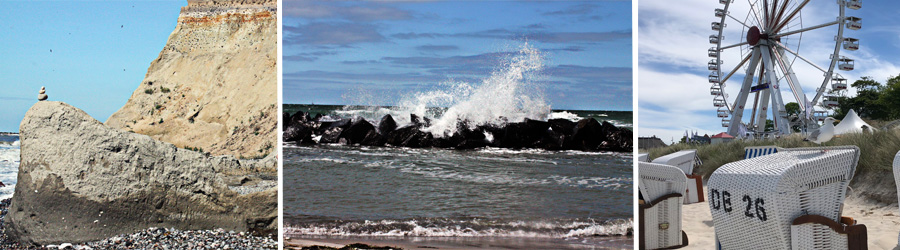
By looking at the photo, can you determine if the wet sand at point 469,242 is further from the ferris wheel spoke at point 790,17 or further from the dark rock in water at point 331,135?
the ferris wheel spoke at point 790,17

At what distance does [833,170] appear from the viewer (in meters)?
1.84

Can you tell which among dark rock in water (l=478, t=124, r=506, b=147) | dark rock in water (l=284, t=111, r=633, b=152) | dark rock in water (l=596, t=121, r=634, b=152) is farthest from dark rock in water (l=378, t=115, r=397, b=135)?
dark rock in water (l=596, t=121, r=634, b=152)

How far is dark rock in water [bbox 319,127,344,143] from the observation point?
205 inches

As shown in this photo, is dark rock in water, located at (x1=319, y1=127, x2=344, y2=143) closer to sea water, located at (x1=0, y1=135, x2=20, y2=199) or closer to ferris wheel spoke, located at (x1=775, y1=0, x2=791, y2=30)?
sea water, located at (x1=0, y1=135, x2=20, y2=199)

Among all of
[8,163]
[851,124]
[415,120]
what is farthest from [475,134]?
[851,124]

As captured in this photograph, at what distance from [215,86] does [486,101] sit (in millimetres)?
2675

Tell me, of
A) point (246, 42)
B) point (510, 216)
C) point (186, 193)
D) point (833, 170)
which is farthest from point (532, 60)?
point (833, 170)

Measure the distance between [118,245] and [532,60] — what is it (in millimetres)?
3575

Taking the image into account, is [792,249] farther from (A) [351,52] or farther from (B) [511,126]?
(B) [511,126]

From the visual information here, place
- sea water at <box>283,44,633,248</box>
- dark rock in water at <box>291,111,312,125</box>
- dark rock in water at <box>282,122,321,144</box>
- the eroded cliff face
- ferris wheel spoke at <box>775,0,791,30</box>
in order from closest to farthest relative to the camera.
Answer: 1. the eroded cliff face
2. sea water at <box>283,44,633,248</box>
3. dark rock in water at <box>291,111,312,125</box>
4. dark rock in water at <box>282,122,321,144</box>
5. ferris wheel spoke at <box>775,0,791,30</box>

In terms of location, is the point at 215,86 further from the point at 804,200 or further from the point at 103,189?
the point at 804,200

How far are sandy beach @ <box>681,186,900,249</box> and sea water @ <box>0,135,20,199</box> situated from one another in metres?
4.16

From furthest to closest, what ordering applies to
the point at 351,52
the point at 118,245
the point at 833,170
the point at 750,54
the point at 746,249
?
1. the point at 750,54
2. the point at 351,52
3. the point at 118,245
4. the point at 746,249
5. the point at 833,170

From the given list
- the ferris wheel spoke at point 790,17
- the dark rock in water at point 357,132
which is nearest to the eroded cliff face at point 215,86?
the dark rock in water at point 357,132
